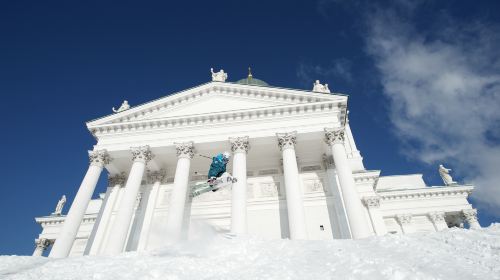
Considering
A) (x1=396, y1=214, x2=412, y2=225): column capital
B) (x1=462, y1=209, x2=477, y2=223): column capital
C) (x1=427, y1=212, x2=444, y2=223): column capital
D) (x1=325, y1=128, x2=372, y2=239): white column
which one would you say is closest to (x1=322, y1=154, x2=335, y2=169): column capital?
(x1=325, y1=128, x2=372, y2=239): white column

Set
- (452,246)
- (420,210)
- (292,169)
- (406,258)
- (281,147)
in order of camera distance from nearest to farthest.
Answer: (406,258), (452,246), (292,169), (281,147), (420,210)

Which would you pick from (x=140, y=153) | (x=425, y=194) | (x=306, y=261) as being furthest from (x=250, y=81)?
(x=306, y=261)

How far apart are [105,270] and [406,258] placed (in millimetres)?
7380

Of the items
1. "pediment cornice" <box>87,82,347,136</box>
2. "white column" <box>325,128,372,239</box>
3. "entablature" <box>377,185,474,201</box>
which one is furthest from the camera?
"entablature" <box>377,185,474,201</box>

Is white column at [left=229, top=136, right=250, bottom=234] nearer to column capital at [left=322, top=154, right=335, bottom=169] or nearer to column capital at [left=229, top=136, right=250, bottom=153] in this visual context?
column capital at [left=229, top=136, right=250, bottom=153]

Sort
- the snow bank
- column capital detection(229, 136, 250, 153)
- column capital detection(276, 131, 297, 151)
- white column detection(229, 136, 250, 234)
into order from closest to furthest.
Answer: the snow bank < white column detection(229, 136, 250, 234) < column capital detection(276, 131, 297, 151) < column capital detection(229, 136, 250, 153)

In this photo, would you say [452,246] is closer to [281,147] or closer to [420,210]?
[281,147]

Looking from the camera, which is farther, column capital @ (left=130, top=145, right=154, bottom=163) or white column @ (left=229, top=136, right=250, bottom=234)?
column capital @ (left=130, top=145, right=154, bottom=163)

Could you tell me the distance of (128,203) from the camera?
1977 centimetres

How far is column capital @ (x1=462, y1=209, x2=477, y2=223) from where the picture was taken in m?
29.8

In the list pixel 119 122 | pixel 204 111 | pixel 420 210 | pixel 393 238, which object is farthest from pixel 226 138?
pixel 420 210

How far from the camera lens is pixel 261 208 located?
22.8m

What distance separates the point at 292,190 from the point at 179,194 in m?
6.99

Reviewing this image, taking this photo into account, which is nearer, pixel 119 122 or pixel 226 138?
pixel 226 138
